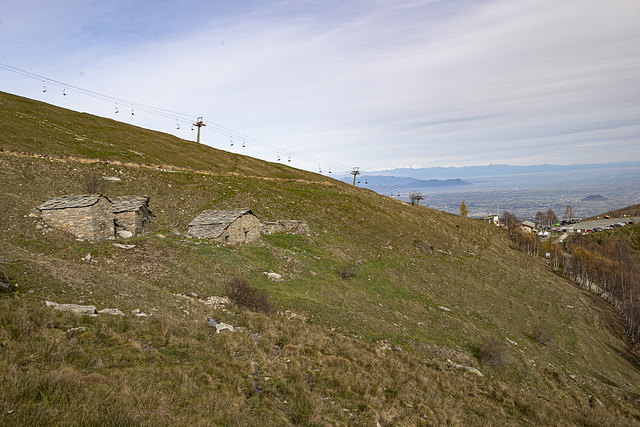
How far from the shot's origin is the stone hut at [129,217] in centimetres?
2895

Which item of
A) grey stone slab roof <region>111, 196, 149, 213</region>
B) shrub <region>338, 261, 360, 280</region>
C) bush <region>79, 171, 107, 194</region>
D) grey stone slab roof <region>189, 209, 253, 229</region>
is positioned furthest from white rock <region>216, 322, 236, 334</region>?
bush <region>79, 171, 107, 194</region>

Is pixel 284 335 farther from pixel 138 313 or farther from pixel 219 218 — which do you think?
pixel 219 218

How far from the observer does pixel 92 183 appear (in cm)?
3925

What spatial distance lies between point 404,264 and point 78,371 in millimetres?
38103

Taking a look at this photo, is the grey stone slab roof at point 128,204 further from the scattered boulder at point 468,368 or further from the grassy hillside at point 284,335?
the scattered boulder at point 468,368

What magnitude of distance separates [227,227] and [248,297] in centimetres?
1340

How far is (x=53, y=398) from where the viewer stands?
662 cm

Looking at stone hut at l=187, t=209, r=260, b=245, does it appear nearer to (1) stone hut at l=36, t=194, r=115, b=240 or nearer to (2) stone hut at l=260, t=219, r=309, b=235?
(2) stone hut at l=260, t=219, r=309, b=235

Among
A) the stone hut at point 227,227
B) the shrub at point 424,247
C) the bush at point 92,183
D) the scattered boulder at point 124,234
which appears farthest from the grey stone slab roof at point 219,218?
the shrub at point 424,247

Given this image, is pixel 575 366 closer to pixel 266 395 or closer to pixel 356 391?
pixel 356 391

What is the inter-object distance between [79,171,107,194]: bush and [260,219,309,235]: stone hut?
21.6 m

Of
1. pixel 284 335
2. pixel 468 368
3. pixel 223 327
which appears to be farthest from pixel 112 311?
pixel 468 368

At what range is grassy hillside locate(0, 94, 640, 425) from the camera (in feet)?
27.9

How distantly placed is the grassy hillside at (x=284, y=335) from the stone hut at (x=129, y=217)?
2.69m
